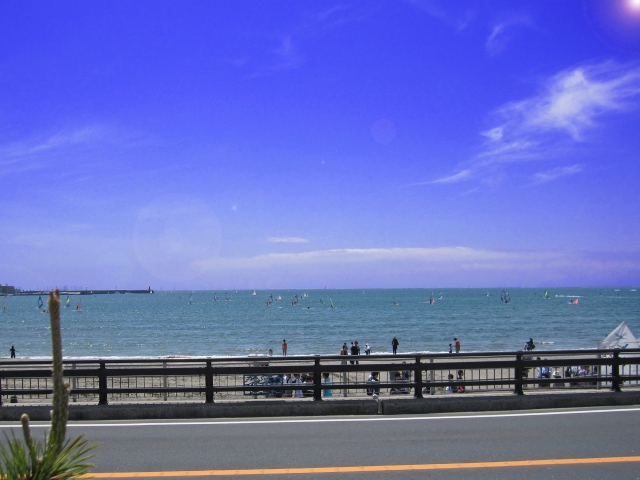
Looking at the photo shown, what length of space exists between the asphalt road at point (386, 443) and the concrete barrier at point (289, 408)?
34 cm

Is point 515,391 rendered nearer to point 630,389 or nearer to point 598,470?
point 630,389

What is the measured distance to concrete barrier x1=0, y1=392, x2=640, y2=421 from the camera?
1022 centimetres

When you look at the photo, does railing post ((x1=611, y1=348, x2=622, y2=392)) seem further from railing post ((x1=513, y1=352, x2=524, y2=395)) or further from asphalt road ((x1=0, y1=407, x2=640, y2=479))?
railing post ((x1=513, y1=352, x2=524, y2=395))

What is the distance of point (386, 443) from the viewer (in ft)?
27.3

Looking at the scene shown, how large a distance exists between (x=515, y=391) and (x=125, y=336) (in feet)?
202

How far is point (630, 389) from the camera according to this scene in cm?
1174

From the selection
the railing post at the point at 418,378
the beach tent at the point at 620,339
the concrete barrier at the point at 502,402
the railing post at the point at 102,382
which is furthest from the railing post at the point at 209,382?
the beach tent at the point at 620,339

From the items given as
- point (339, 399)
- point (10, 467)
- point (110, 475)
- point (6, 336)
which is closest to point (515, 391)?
point (339, 399)

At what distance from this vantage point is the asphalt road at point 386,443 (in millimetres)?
7242

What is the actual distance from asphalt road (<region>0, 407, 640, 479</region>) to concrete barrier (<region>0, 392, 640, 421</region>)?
34 centimetres

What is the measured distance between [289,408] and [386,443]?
2621 mm

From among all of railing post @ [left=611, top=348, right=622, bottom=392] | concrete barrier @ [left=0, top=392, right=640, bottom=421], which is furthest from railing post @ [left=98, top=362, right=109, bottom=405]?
railing post @ [left=611, top=348, right=622, bottom=392]

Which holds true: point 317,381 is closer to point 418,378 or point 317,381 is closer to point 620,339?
point 418,378

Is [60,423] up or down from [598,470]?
up
